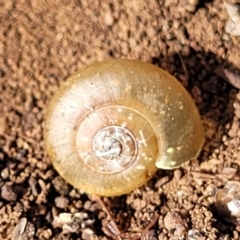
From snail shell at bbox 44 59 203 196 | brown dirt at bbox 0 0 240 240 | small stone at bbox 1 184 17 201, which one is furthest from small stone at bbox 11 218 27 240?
snail shell at bbox 44 59 203 196

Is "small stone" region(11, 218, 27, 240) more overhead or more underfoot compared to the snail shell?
more underfoot

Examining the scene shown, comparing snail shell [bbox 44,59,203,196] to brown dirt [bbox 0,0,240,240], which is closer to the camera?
→ snail shell [bbox 44,59,203,196]

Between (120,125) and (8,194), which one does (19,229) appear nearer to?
(8,194)

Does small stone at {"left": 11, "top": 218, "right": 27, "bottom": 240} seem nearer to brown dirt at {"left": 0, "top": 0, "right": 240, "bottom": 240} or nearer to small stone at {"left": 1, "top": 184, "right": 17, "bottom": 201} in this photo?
brown dirt at {"left": 0, "top": 0, "right": 240, "bottom": 240}

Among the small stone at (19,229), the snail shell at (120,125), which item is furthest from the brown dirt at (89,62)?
the snail shell at (120,125)

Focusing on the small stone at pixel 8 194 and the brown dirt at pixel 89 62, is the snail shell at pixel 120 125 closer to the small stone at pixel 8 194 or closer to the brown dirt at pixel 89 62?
the brown dirt at pixel 89 62

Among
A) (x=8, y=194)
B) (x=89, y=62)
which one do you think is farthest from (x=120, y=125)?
(x=8, y=194)

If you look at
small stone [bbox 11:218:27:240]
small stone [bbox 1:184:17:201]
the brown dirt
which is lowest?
small stone [bbox 11:218:27:240]
